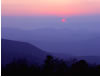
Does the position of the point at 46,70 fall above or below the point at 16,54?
below

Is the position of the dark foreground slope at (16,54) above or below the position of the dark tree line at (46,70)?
above

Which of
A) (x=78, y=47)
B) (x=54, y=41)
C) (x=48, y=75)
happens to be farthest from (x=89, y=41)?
(x=48, y=75)

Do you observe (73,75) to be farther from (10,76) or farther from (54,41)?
(54,41)

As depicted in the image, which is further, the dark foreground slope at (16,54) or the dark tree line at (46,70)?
the dark foreground slope at (16,54)

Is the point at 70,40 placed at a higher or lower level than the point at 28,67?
higher

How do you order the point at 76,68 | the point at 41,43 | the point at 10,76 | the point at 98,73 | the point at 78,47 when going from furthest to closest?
1. the point at 78,47
2. the point at 41,43
3. the point at 76,68
4. the point at 98,73
5. the point at 10,76

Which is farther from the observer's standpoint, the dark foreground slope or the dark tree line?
the dark foreground slope

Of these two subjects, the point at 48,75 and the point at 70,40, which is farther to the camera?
the point at 70,40

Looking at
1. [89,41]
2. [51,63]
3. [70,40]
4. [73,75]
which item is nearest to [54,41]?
[70,40]

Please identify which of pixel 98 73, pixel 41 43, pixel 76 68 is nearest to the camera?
pixel 98 73

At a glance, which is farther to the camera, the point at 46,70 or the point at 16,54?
the point at 16,54

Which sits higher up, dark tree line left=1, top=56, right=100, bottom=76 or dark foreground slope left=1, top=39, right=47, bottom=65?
dark foreground slope left=1, top=39, right=47, bottom=65
